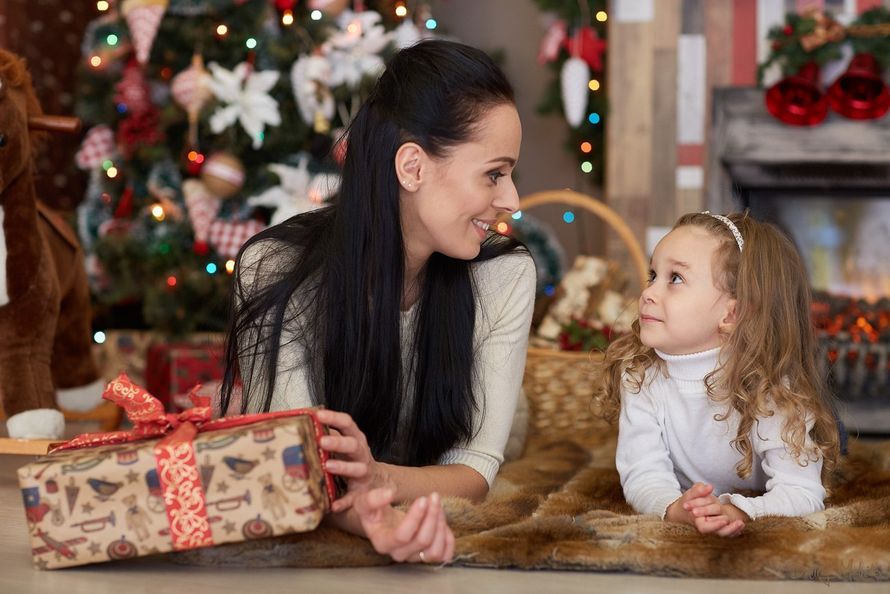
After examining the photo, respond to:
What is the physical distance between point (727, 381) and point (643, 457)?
0.59ft

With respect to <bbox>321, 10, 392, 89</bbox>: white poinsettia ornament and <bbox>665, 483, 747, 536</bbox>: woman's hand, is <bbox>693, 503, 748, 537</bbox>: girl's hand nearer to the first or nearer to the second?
<bbox>665, 483, 747, 536</bbox>: woman's hand

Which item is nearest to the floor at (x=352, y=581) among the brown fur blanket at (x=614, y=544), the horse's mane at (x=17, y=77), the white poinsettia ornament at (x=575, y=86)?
the brown fur blanket at (x=614, y=544)

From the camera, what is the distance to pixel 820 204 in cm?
346

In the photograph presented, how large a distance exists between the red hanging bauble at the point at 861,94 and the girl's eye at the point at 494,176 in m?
1.74

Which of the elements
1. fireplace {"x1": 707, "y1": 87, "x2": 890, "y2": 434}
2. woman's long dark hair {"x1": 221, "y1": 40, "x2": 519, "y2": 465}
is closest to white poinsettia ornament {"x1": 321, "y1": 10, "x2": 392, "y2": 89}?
fireplace {"x1": 707, "y1": 87, "x2": 890, "y2": 434}

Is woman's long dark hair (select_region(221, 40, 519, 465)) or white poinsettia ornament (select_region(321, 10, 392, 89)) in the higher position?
white poinsettia ornament (select_region(321, 10, 392, 89))

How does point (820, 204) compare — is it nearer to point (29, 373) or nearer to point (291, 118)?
point (291, 118)

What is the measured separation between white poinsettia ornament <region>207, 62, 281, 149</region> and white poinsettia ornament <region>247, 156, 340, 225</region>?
0.13 meters

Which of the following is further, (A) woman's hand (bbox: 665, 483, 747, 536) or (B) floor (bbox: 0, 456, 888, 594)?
(A) woman's hand (bbox: 665, 483, 747, 536)

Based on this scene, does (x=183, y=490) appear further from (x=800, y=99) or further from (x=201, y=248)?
(x=800, y=99)

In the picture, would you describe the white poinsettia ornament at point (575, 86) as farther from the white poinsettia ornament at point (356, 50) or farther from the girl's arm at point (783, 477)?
the girl's arm at point (783, 477)

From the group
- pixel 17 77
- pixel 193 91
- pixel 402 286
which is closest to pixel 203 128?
pixel 193 91

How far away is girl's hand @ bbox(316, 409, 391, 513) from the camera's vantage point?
1.40 metres

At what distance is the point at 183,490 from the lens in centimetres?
136
